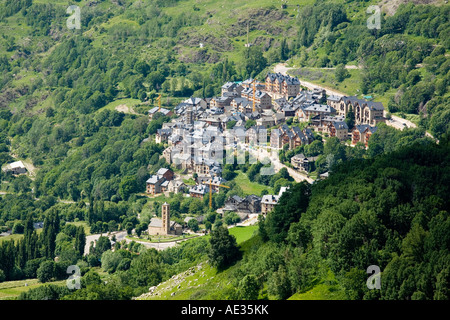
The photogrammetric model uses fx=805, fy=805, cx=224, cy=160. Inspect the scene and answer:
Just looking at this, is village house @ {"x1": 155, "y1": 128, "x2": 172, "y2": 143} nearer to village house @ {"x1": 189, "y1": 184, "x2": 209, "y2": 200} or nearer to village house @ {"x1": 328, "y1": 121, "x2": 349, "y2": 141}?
village house @ {"x1": 189, "y1": 184, "x2": 209, "y2": 200}

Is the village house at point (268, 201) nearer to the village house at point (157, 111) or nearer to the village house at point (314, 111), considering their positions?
the village house at point (314, 111)

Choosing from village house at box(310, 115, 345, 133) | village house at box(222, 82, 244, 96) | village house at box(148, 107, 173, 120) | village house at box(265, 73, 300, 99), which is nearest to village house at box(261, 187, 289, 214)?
village house at box(310, 115, 345, 133)

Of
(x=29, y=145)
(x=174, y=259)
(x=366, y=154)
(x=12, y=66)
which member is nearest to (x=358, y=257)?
(x=174, y=259)

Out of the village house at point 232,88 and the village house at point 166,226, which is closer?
the village house at point 166,226

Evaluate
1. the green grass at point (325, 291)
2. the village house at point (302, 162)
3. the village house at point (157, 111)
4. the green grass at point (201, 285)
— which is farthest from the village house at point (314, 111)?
the green grass at point (325, 291)

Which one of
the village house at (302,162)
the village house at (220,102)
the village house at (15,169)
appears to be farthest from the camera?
the village house at (15,169)

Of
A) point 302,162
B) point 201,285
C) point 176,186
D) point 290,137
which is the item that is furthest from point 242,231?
point 201,285

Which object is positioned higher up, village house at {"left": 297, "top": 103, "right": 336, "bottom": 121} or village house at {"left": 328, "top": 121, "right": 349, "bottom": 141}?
village house at {"left": 297, "top": 103, "right": 336, "bottom": 121}

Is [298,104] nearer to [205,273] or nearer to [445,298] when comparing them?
[205,273]

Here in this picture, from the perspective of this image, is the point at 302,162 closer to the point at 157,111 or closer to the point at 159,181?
the point at 159,181
